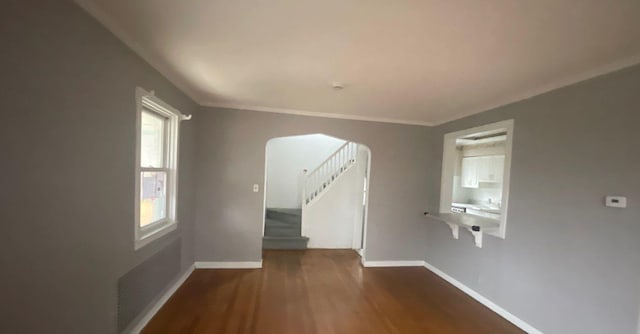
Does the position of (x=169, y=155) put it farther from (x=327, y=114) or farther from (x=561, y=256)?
(x=561, y=256)

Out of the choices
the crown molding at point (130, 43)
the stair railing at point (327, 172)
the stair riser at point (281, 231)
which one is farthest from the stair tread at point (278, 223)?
the crown molding at point (130, 43)

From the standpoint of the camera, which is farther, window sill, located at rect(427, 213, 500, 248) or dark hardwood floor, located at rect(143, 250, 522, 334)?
window sill, located at rect(427, 213, 500, 248)

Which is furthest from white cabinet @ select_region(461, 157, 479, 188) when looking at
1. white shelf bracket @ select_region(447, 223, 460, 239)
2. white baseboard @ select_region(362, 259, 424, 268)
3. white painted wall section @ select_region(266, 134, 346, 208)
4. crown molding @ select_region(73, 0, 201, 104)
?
crown molding @ select_region(73, 0, 201, 104)

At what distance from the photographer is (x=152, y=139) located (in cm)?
269

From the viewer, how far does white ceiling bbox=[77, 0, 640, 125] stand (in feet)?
4.58

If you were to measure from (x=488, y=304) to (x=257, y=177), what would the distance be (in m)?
3.43

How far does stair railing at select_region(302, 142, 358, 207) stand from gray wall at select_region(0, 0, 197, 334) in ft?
11.0

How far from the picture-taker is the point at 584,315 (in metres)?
2.12

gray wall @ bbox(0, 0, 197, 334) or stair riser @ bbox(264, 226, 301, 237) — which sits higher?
gray wall @ bbox(0, 0, 197, 334)

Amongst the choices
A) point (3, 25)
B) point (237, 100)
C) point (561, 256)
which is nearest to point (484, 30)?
point (561, 256)

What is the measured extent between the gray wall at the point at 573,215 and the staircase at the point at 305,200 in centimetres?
288

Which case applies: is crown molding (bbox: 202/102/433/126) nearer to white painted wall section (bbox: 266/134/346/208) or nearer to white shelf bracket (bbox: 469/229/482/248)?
white shelf bracket (bbox: 469/229/482/248)

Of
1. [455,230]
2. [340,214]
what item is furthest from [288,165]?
[455,230]

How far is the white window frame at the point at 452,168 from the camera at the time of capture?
2.87m
